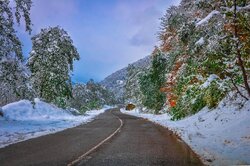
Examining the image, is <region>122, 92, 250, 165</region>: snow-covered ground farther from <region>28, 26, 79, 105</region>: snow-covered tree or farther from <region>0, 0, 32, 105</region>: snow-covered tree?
<region>28, 26, 79, 105</region>: snow-covered tree

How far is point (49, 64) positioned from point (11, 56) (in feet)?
78.5

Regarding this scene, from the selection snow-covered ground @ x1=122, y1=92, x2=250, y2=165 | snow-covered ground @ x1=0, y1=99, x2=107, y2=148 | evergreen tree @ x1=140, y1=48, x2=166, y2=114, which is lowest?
snow-covered ground @ x1=122, y1=92, x2=250, y2=165

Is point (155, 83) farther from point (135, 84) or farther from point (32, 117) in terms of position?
point (135, 84)

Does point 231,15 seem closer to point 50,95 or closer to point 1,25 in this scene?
point 1,25

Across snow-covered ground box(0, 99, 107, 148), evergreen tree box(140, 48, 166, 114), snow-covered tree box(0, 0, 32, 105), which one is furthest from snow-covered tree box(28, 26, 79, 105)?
snow-covered tree box(0, 0, 32, 105)

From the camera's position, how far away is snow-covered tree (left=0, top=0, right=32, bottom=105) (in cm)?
2062

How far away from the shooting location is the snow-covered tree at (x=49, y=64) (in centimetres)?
4544

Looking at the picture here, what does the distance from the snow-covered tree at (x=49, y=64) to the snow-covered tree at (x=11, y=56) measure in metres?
23.1

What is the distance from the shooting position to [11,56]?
71.2 feet

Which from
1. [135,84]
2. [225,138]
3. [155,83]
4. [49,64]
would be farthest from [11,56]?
[135,84]

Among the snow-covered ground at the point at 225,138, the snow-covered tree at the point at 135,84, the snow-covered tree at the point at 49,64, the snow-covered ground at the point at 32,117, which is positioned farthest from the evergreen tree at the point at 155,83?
the snow-covered ground at the point at 225,138

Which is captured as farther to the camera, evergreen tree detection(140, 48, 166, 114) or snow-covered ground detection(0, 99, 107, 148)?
evergreen tree detection(140, 48, 166, 114)

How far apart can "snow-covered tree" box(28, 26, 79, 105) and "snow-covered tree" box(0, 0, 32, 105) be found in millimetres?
23118

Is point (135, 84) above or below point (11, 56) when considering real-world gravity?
above
